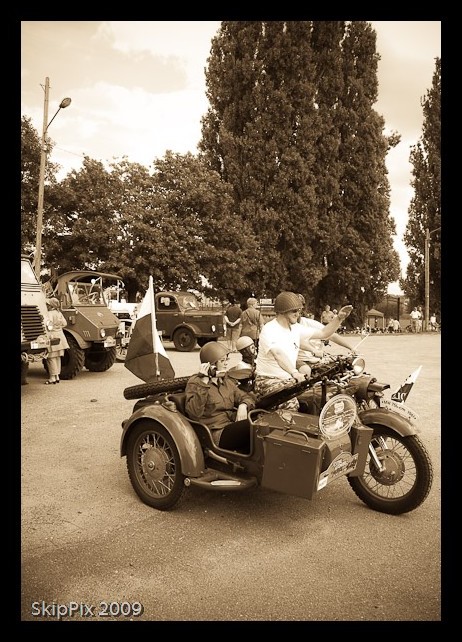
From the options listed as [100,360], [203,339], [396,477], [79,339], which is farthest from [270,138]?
[396,477]

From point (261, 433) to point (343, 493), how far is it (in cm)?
128

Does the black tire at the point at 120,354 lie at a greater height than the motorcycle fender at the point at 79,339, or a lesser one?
lesser

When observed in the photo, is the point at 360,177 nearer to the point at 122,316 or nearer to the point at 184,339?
the point at 184,339

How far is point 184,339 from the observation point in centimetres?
1825

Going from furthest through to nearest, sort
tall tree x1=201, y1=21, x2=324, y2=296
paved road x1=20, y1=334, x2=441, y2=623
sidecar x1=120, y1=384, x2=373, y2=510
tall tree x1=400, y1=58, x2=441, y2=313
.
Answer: tall tree x1=400, y1=58, x2=441, y2=313, tall tree x1=201, y1=21, x2=324, y2=296, sidecar x1=120, y1=384, x2=373, y2=510, paved road x1=20, y1=334, x2=441, y2=623

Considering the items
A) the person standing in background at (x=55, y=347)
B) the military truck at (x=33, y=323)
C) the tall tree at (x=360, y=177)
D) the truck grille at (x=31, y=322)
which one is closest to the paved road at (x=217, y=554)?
the military truck at (x=33, y=323)

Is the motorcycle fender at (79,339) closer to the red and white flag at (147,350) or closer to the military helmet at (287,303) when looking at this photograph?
the red and white flag at (147,350)

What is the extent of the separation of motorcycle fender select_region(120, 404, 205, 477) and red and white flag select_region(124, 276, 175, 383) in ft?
2.46

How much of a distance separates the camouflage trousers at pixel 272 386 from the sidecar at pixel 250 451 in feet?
0.37

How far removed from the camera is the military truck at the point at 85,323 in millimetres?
11379

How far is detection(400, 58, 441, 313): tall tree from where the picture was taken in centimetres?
3756

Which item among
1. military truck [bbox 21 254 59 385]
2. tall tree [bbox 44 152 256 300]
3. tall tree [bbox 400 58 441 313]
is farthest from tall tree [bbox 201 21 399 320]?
military truck [bbox 21 254 59 385]

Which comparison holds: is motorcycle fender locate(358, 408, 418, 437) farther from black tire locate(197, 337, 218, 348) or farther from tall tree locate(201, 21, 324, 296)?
tall tree locate(201, 21, 324, 296)
